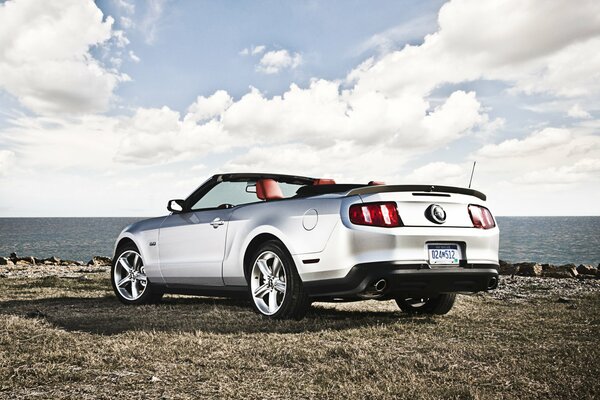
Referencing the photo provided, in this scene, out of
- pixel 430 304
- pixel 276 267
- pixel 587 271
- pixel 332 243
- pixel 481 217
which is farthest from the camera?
pixel 587 271

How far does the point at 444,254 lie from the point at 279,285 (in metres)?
1.64

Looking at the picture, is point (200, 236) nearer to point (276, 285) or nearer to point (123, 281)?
point (276, 285)

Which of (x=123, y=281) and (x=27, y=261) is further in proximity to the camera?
(x=27, y=261)

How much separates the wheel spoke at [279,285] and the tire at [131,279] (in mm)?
2328

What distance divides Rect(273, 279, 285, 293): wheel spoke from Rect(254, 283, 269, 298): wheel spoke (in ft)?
0.43

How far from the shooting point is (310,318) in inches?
254

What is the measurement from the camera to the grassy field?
358 cm

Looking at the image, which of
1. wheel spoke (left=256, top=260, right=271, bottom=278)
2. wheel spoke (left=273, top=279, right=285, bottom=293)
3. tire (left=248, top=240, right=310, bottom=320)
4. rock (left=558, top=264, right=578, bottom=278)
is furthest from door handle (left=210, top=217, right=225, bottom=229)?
rock (left=558, top=264, right=578, bottom=278)

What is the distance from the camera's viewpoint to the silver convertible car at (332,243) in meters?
5.56

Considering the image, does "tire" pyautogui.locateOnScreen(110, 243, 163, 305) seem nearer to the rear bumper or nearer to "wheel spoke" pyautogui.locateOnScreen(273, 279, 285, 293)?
"wheel spoke" pyautogui.locateOnScreen(273, 279, 285, 293)

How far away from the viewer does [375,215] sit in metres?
5.59

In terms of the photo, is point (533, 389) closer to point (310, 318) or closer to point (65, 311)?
point (310, 318)

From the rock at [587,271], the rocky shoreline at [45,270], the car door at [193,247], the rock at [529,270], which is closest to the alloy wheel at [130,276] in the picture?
the car door at [193,247]

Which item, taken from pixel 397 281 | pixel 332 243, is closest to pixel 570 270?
pixel 397 281
